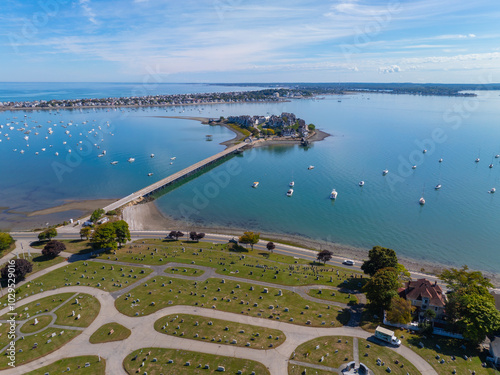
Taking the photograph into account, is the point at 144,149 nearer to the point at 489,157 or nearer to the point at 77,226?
the point at 77,226

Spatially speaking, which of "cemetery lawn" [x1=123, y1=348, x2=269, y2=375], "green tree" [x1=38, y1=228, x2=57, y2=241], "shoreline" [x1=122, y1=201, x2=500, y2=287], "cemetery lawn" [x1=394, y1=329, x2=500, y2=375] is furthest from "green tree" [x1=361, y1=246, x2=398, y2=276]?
"green tree" [x1=38, y1=228, x2=57, y2=241]

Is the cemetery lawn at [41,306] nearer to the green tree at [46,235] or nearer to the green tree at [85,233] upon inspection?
the green tree at [85,233]

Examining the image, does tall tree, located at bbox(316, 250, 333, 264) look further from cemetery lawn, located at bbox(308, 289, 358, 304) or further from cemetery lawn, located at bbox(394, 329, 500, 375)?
cemetery lawn, located at bbox(394, 329, 500, 375)

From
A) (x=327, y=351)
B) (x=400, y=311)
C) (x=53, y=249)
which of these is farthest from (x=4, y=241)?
(x=400, y=311)

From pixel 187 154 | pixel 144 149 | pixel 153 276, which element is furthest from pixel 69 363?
pixel 144 149

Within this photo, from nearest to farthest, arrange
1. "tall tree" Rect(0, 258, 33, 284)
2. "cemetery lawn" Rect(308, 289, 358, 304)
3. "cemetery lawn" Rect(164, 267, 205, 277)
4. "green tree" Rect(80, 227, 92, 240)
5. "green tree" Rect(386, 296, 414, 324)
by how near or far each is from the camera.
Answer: "green tree" Rect(386, 296, 414, 324)
"cemetery lawn" Rect(308, 289, 358, 304)
"tall tree" Rect(0, 258, 33, 284)
"cemetery lawn" Rect(164, 267, 205, 277)
"green tree" Rect(80, 227, 92, 240)

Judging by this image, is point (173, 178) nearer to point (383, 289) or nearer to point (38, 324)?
point (38, 324)

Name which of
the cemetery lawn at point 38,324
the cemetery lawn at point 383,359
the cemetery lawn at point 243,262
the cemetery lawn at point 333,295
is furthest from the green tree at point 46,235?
the cemetery lawn at point 383,359
